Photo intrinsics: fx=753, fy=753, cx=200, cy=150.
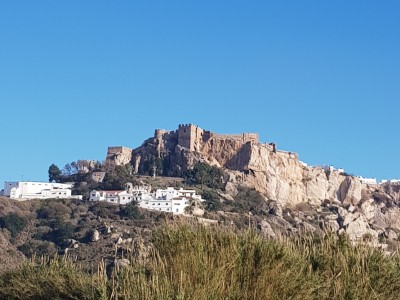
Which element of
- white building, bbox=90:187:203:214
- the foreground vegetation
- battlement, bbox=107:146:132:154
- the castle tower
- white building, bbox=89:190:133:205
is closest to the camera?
the foreground vegetation

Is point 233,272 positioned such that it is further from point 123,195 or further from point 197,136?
point 197,136

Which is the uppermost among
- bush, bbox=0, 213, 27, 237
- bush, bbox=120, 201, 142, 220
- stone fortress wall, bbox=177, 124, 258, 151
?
stone fortress wall, bbox=177, 124, 258, 151

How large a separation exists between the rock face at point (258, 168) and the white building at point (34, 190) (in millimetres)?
12102

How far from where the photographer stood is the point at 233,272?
965 cm

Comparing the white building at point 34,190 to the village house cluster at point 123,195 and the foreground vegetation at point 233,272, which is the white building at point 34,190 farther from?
the foreground vegetation at point 233,272

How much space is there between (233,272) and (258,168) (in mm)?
72784

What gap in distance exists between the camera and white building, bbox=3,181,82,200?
71688 mm

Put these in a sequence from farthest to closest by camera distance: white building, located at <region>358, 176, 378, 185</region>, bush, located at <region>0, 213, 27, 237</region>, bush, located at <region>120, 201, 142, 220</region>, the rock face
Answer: white building, located at <region>358, 176, 378, 185</region> → the rock face → bush, located at <region>120, 201, 142, 220</region> → bush, located at <region>0, 213, 27, 237</region>

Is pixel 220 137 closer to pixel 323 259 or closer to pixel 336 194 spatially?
pixel 336 194

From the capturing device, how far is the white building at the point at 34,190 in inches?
2822

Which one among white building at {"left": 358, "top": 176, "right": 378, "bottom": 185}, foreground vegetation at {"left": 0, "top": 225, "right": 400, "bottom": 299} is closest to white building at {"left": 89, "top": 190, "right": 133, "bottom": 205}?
white building at {"left": 358, "top": 176, "right": 378, "bottom": 185}

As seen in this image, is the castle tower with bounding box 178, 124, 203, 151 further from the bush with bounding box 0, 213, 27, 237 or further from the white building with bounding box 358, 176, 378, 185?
the bush with bounding box 0, 213, 27, 237

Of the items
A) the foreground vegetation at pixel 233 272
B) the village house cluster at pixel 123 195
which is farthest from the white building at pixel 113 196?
the foreground vegetation at pixel 233 272

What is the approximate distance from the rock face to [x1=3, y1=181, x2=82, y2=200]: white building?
12102mm
